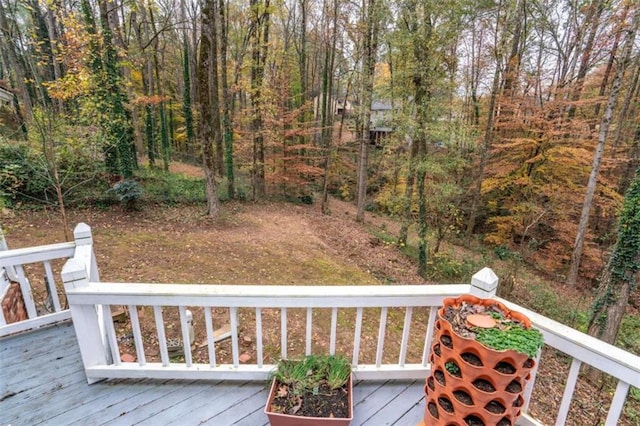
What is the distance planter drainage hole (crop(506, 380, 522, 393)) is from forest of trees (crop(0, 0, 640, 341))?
351cm

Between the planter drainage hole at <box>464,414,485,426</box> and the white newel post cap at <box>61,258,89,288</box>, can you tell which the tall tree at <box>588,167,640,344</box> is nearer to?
the planter drainage hole at <box>464,414,485,426</box>

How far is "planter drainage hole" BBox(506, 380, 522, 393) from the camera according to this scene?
4.52ft

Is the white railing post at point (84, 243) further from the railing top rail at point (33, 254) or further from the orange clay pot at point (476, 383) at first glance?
the orange clay pot at point (476, 383)

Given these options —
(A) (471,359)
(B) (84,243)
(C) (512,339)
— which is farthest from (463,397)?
(B) (84,243)

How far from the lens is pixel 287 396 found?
1761 millimetres

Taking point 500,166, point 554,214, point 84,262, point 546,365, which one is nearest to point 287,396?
Result: point 84,262

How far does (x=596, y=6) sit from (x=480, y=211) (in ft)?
22.2

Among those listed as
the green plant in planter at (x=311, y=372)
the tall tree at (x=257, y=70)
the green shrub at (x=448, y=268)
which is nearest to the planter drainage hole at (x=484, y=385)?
the green plant in planter at (x=311, y=372)

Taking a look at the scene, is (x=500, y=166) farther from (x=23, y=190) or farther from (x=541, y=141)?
(x=23, y=190)

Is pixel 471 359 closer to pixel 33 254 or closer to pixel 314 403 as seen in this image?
pixel 314 403

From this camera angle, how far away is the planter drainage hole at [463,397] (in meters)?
1.43

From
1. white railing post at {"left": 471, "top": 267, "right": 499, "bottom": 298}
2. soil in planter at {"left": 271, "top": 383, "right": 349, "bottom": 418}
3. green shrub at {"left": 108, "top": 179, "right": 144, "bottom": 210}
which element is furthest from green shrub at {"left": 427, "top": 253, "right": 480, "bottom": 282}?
green shrub at {"left": 108, "top": 179, "right": 144, "bottom": 210}

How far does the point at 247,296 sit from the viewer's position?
182 cm

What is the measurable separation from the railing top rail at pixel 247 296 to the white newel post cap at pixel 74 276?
0.03m
